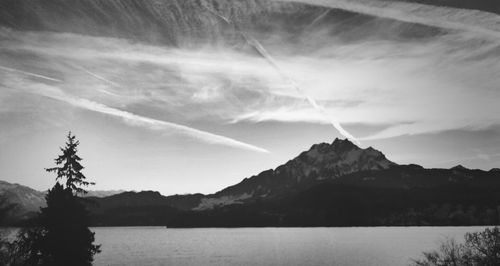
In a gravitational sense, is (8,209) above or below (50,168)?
below

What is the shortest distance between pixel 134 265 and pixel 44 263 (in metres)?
81.8

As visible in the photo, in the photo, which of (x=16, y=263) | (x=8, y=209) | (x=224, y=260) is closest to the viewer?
(x=8, y=209)

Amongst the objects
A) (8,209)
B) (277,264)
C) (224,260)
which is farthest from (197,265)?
(8,209)

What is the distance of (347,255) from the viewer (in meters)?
142

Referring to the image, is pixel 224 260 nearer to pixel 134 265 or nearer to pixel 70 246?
pixel 134 265

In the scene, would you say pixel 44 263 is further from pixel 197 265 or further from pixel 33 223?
pixel 197 265

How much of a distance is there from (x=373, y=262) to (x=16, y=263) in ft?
311

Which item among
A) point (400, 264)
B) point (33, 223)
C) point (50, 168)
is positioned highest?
point (50, 168)

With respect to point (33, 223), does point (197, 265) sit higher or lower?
lower

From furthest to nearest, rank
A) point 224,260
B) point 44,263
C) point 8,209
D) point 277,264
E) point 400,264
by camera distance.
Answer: point 224,260 < point 277,264 < point 400,264 < point 44,263 < point 8,209

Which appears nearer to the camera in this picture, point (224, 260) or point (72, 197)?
point (72, 197)

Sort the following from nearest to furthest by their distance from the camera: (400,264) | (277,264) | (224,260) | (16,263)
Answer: (16,263) < (400,264) < (277,264) < (224,260)

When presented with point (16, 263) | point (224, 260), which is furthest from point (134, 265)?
point (16, 263)

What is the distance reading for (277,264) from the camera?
Answer: 122 metres
